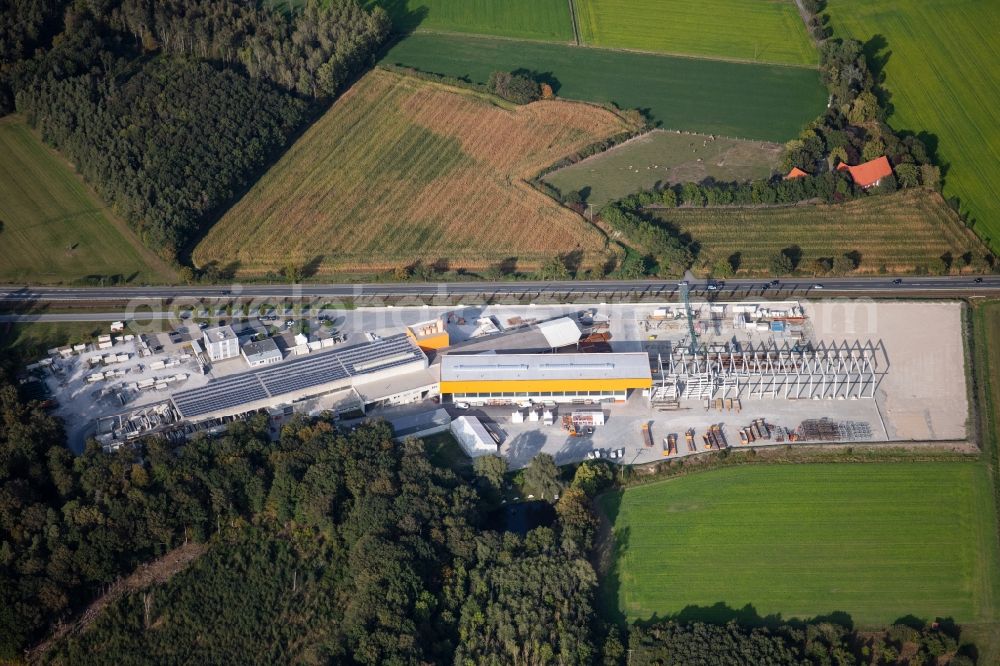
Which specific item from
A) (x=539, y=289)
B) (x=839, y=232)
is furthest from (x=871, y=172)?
(x=539, y=289)

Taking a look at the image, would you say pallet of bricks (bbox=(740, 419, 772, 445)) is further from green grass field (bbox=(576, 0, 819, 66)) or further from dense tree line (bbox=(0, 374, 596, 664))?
green grass field (bbox=(576, 0, 819, 66))

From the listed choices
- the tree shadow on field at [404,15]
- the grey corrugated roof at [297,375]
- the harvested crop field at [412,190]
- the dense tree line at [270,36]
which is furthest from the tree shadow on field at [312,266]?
the tree shadow on field at [404,15]

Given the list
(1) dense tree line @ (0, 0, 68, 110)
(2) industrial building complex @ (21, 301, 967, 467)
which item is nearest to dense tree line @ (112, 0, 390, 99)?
(1) dense tree line @ (0, 0, 68, 110)

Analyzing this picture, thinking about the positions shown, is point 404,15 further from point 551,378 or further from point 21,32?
point 551,378

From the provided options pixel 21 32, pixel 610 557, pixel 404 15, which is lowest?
pixel 610 557

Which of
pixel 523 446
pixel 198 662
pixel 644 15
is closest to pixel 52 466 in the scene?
pixel 198 662

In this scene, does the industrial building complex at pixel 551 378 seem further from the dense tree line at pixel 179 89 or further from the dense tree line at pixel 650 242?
the dense tree line at pixel 179 89
